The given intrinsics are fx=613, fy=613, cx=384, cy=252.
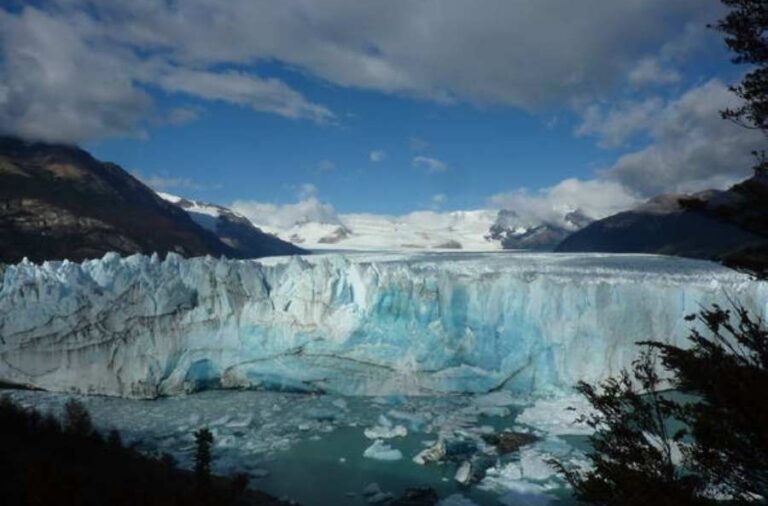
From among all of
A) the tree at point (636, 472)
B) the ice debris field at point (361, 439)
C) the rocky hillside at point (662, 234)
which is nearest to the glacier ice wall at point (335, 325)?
the ice debris field at point (361, 439)

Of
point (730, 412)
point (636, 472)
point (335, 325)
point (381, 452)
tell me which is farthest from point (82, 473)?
point (335, 325)

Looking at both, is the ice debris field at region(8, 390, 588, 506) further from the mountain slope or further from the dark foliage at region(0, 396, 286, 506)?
the mountain slope

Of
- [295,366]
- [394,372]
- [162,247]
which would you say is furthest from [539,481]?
[162,247]

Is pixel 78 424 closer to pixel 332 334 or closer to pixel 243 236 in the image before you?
pixel 332 334

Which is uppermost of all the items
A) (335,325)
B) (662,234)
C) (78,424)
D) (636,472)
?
(662,234)

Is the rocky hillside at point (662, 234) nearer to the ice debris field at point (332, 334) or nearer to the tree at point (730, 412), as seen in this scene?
the ice debris field at point (332, 334)

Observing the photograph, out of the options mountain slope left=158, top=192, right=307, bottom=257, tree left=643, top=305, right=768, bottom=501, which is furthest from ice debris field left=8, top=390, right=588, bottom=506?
mountain slope left=158, top=192, right=307, bottom=257
